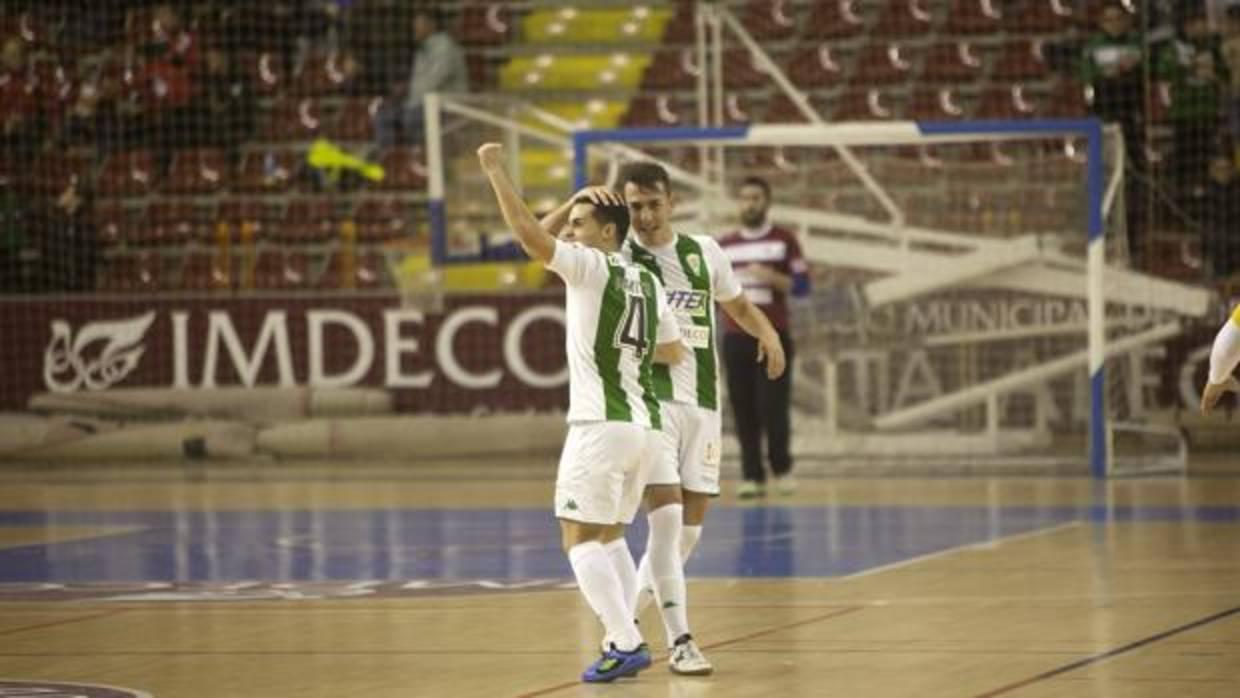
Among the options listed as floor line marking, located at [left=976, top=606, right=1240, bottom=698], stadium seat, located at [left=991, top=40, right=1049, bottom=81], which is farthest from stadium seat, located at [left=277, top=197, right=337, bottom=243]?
floor line marking, located at [left=976, top=606, right=1240, bottom=698]

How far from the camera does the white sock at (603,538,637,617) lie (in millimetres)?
9273

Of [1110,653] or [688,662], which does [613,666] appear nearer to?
[688,662]

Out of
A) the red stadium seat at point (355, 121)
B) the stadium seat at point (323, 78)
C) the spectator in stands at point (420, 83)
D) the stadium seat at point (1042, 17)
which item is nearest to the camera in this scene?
the stadium seat at point (1042, 17)

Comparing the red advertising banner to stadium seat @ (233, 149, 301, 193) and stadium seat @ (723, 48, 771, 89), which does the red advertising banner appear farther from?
stadium seat @ (723, 48, 771, 89)

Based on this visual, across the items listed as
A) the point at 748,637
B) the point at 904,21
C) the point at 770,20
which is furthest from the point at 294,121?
the point at 748,637

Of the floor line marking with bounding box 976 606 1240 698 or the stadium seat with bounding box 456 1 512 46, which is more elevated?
the stadium seat with bounding box 456 1 512 46

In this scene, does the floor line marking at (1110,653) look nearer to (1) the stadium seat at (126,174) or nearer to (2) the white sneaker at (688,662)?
(2) the white sneaker at (688,662)

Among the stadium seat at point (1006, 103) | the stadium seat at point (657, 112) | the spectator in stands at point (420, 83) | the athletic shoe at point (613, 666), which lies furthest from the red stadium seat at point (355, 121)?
the athletic shoe at point (613, 666)

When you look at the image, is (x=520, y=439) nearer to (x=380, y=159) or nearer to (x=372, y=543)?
(x=380, y=159)

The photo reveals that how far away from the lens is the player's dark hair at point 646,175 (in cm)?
1017

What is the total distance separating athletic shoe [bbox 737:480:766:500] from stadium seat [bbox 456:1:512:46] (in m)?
10.7

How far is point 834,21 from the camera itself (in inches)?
1022

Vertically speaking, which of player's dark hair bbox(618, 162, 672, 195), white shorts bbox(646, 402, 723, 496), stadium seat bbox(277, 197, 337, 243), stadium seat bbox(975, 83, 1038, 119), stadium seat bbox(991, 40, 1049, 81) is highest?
stadium seat bbox(991, 40, 1049, 81)

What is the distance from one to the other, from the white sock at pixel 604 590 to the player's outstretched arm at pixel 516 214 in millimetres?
1094
